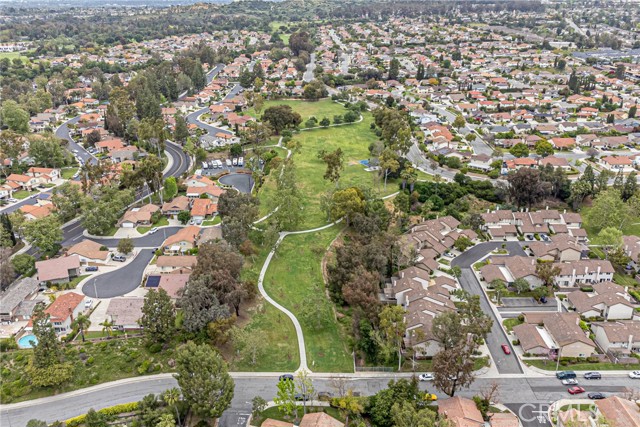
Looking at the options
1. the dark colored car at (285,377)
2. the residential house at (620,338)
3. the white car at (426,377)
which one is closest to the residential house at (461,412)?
the white car at (426,377)

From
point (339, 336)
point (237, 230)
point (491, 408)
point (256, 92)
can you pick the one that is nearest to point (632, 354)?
point (491, 408)

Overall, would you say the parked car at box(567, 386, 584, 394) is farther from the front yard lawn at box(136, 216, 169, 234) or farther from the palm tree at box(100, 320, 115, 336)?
the front yard lawn at box(136, 216, 169, 234)

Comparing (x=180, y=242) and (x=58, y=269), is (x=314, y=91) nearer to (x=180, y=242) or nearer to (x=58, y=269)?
(x=180, y=242)

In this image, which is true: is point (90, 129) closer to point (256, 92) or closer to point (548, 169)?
point (256, 92)

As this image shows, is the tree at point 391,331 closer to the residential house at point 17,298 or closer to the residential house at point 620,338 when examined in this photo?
the residential house at point 620,338

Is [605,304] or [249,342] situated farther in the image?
[605,304]

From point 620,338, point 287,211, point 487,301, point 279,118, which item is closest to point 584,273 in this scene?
point 620,338

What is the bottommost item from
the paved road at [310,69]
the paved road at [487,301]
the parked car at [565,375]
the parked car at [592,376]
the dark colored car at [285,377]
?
the paved road at [310,69]
